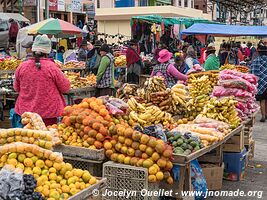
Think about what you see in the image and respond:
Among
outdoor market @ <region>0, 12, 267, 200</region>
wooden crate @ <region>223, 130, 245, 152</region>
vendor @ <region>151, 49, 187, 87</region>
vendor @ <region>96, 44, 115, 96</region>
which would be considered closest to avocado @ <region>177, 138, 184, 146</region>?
outdoor market @ <region>0, 12, 267, 200</region>

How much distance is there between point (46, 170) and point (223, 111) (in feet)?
10.7

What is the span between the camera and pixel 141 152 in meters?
4.77

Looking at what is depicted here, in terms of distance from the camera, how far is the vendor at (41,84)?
5.69 m

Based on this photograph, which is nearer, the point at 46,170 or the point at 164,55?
the point at 46,170

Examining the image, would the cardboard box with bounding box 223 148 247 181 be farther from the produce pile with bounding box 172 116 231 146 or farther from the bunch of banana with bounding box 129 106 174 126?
the bunch of banana with bounding box 129 106 174 126

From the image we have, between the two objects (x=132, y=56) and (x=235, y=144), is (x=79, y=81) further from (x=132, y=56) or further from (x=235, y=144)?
(x=235, y=144)

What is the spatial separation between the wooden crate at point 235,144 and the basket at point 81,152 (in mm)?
2437

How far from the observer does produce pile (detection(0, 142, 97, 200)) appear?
384 centimetres

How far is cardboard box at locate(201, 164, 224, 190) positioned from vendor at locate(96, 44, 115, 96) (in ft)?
12.7

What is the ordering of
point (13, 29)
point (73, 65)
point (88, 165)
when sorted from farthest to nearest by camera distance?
point (13, 29) < point (73, 65) < point (88, 165)

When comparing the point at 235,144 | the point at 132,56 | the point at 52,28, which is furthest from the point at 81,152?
the point at 52,28

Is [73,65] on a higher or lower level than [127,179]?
higher

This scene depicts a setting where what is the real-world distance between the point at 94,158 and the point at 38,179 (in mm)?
1070

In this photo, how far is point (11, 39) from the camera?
21.3 metres
